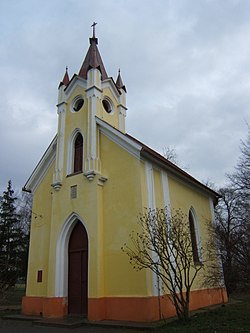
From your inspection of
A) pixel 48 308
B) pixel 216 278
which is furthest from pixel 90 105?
pixel 216 278

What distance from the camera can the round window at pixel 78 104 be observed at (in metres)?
16.2

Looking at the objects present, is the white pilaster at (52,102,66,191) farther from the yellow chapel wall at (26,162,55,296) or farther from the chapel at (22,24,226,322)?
the yellow chapel wall at (26,162,55,296)

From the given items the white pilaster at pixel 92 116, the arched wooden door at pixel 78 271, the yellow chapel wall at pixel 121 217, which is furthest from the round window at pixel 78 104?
the arched wooden door at pixel 78 271

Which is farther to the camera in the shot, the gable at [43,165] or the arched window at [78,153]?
the gable at [43,165]

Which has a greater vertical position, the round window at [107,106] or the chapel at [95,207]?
the round window at [107,106]

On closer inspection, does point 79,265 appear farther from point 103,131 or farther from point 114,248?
point 103,131

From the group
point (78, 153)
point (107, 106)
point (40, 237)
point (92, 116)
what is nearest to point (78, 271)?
point (40, 237)

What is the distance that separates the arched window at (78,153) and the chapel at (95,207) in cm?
6

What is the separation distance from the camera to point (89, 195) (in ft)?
43.6

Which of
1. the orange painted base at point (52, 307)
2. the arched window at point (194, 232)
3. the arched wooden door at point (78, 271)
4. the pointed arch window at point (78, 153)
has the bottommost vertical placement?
the orange painted base at point (52, 307)

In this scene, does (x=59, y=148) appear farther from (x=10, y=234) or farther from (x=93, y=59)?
(x=10, y=234)

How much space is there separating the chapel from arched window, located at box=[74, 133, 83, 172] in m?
0.06

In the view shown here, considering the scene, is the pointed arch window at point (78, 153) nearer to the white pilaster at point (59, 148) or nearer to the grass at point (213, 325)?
the white pilaster at point (59, 148)

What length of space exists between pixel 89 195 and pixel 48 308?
5.26 metres
